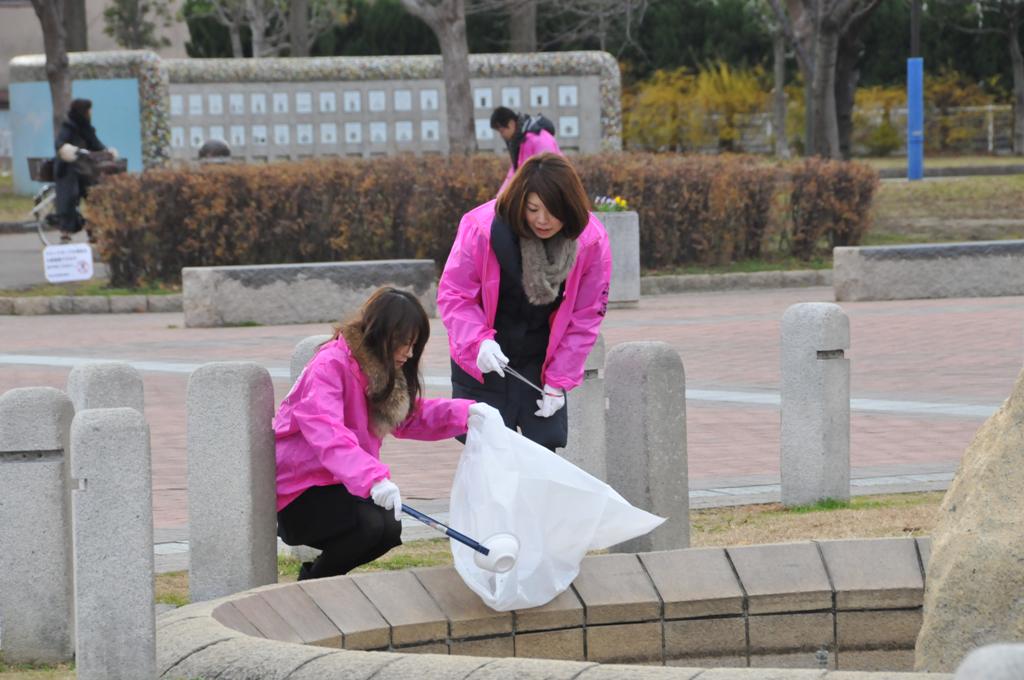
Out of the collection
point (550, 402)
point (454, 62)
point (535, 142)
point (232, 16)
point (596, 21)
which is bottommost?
point (550, 402)

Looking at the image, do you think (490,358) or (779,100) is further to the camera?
(779,100)

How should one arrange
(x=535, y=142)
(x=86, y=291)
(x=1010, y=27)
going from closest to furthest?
(x=535, y=142) < (x=86, y=291) < (x=1010, y=27)

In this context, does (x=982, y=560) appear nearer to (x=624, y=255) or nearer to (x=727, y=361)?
(x=727, y=361)

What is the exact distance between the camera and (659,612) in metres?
5.03

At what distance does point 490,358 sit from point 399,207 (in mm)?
12116

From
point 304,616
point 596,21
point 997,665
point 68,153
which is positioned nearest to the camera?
point 997,665

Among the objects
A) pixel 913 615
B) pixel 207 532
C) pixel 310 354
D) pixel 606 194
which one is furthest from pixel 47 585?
pixel 606 194

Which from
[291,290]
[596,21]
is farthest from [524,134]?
[596,21]

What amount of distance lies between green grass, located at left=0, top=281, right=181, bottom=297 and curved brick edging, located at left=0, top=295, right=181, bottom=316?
0.87 ft

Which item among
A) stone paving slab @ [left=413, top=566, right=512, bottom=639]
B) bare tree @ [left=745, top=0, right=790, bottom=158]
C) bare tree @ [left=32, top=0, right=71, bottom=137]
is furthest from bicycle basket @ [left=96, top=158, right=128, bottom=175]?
bare tree @ [left=745, top=0, right=790, bottom=158]

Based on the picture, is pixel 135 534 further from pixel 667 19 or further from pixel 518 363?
pixel 667 19

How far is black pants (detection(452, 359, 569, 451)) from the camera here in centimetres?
598

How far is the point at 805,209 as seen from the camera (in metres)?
18.7

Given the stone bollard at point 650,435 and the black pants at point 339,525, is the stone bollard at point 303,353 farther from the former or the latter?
the stone bollard at point 650,435
